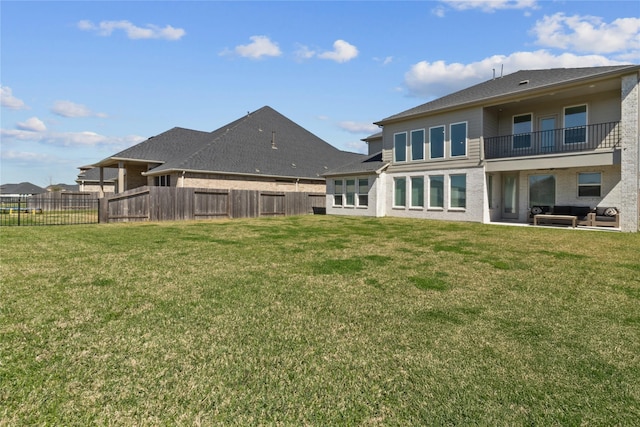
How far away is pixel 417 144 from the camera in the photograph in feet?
62.4

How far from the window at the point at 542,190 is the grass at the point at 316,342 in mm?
10273

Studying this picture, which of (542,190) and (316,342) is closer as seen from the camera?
(316,342)

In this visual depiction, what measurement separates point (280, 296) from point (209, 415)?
8.97 feet

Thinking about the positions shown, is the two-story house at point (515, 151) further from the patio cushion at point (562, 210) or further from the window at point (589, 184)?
the patio cushion at point (562, 210)

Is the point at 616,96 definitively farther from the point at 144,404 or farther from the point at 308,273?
the point at 144,404

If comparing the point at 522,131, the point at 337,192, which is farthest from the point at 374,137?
the point at 522,131

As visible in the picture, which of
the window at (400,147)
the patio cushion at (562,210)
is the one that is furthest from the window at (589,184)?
the window at (400,147)

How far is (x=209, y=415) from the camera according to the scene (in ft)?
7.97

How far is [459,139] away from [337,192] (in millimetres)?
8637

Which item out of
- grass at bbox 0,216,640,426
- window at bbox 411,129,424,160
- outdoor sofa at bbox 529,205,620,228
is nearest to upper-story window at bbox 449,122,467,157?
window at bbox 411,129,424,160

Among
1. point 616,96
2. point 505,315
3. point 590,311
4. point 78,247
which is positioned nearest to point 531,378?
point 505,315

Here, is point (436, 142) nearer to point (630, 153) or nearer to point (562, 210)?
point (562, 210)

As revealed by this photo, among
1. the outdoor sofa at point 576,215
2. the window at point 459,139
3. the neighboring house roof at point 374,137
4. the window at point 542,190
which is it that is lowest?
the outdoor sofa at point 576,215

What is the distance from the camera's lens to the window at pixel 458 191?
17.0 metres
